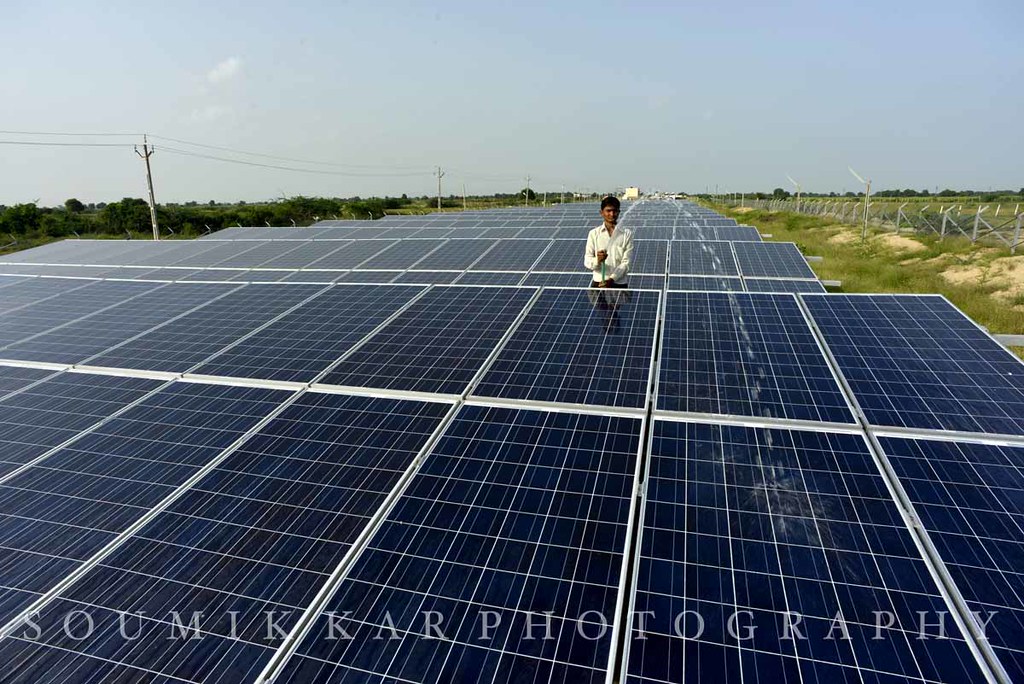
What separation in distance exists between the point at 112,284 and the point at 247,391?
31.2ft

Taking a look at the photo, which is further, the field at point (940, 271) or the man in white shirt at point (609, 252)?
the field at point (940, 271)

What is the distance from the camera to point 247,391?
6.41 metres

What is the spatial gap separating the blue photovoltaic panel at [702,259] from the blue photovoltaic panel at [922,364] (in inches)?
208

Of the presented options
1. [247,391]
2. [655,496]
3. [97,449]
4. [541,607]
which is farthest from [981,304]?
[97,449]

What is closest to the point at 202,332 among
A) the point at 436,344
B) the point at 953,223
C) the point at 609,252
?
the point at 436,344

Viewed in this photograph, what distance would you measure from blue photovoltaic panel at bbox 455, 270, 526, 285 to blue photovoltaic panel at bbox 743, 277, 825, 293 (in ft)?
18.1

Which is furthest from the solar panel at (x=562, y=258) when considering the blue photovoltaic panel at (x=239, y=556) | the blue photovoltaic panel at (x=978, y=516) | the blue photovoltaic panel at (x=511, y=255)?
the blue photovoltaic panel at (x=978, y=516)

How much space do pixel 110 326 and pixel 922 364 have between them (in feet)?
43.8

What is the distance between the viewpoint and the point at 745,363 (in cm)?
636

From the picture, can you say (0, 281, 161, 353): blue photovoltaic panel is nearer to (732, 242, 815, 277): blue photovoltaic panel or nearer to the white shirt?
the white shirt

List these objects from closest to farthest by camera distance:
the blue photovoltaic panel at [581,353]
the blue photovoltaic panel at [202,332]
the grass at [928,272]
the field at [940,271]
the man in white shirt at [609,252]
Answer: the blue photovoltaic panel at [581,353] < the blue photovoltaic panel at [202,332] < the man in white shirt at [609,252] < the grass at [928,272] < the field at [940,271]

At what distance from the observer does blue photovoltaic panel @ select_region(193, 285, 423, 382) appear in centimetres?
694

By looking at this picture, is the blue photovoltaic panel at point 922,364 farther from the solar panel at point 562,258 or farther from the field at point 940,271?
the field at point 940,271

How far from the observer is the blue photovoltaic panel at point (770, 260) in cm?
1345
